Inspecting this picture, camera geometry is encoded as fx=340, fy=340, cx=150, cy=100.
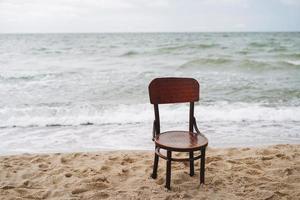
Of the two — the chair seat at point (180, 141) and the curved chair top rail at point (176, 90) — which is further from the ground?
the curved chair top rail at point (176, 90)

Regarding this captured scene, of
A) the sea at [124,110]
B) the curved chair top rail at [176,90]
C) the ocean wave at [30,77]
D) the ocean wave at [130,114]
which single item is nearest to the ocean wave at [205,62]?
the sea at [124,110]

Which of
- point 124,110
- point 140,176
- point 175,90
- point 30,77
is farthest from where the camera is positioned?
point 30,77

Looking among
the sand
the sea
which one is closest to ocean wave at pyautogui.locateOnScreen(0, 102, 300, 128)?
the sea

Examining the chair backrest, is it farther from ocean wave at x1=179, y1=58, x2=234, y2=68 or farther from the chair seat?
ocean wave at x1=179, y1=58, x2=234, y2=68

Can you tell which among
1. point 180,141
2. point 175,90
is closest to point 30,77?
point 175,90

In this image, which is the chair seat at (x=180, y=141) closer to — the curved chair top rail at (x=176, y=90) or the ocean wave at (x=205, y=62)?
the curved chair top rail at (x=176, y=90)

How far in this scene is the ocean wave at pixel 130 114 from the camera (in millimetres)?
7602

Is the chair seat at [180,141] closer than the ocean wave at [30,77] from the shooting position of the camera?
Yes

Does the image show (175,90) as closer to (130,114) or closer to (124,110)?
(130,114)

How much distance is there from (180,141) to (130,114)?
4660 mm

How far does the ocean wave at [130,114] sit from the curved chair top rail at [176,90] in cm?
365

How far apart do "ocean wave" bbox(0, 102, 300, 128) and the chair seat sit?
3.65 metres

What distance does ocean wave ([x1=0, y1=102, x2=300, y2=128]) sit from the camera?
760cm

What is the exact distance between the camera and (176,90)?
399 cm
